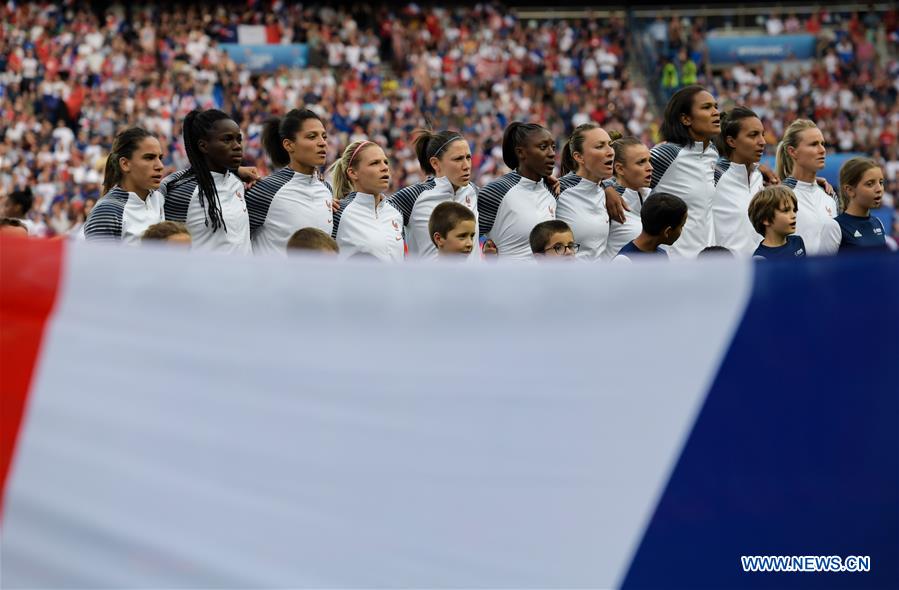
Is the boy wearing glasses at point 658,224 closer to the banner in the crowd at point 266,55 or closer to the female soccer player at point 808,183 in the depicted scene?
the female soccer player at point 808,183

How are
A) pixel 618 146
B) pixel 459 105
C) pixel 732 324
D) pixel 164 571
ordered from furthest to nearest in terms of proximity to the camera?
pixel 459 105 → pixel 618 146 → pixel 732 324 → pixel 164 571

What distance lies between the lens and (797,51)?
90.8 feet

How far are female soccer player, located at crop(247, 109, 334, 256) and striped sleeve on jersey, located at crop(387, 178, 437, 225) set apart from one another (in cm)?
43

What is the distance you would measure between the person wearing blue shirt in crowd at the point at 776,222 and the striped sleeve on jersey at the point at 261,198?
235 centimetres

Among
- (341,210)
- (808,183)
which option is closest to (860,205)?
(808,183)

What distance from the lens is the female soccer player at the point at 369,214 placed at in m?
6.21

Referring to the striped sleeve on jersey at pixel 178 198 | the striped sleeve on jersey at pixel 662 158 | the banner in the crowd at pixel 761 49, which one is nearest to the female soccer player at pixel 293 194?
the striped sleeve on jersey at pixel 178 198

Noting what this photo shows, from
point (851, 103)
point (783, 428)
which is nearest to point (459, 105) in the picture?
point (851, 103)

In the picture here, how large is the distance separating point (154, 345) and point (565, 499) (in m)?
0.83

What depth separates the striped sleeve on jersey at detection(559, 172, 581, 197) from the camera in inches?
265

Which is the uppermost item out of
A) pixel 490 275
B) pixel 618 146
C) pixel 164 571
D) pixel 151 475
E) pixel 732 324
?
pixel 490 275

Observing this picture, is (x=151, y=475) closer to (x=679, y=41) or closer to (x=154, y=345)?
(x=154, y=345)

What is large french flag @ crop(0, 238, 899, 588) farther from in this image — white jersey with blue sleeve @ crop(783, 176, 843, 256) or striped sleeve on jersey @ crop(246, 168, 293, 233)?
white jersey with blue sleeve @ crop(783, 176, 843, 256)

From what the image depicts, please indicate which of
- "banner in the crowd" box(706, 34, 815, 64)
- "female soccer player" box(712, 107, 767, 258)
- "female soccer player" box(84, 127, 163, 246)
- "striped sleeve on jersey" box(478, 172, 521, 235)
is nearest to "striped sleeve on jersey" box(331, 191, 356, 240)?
"striped sleeve on jersey" box(478, 172, 521, 235)
